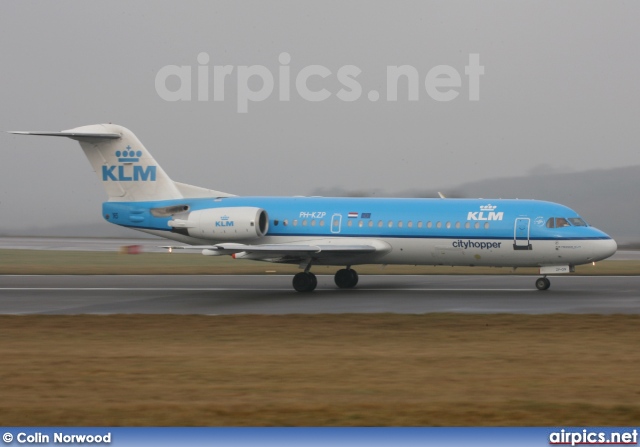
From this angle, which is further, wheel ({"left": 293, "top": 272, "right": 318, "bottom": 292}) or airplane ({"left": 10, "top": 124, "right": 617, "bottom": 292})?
wheel ({"left": 293, "top": 272, "right": 318, "bottom": 292})

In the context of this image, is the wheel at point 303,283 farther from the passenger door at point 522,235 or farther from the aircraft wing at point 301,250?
the passenger door at point 522,235

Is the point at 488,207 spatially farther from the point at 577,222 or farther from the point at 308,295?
the point at 308,295

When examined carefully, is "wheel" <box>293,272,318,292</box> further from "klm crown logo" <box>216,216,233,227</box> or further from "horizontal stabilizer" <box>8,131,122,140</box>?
"horizontal stabilizer" <box>8,131,122,140</box>

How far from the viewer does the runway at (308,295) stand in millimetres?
22250

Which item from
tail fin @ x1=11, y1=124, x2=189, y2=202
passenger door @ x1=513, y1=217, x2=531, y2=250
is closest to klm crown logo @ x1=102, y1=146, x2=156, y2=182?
tail fin @ x1=11, y1=124, x2=189, y2=202

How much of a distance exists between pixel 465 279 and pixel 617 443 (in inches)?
976

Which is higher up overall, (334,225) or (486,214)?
(486,214)

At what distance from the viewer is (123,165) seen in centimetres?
3047

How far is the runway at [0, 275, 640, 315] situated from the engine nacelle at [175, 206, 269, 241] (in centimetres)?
175

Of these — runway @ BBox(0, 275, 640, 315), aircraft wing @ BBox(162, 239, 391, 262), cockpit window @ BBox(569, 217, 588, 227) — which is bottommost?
runway @ BBox(0, 275, 640, 315)

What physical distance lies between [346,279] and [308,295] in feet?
9.83

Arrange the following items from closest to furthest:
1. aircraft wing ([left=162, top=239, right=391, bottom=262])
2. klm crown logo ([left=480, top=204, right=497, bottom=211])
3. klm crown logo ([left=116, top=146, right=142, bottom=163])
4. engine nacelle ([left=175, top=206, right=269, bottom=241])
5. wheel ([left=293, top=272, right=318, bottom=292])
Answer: aircraft wing ([left=162, top=239, right=391, bottom=262]), klm crown logo ([left=480, top=204, right=497, bottom=211]), wheel ([left=293, top=272, right=318, bottom=292]), engine nacelle ([left=175, top=206, right=269, bottom=241]), klm crown logo ([left=116, top=146, right=142, bottom=163])

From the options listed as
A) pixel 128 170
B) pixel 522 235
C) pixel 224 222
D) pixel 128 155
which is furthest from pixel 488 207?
pixel 128 155

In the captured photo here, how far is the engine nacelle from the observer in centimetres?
2798
